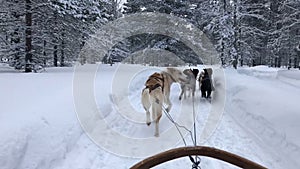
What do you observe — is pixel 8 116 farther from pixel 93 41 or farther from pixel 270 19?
pixel 270 19

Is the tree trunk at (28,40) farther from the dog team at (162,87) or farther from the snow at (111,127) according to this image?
the dog team at (162,87)

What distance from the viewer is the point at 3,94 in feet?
22.9

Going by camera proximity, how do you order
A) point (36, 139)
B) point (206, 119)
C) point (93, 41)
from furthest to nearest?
point (93, 41) → point (206, 119) → point (36, 139)

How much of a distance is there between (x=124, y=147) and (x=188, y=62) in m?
24.8

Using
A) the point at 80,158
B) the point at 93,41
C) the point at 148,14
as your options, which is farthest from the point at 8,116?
the point at 148,14

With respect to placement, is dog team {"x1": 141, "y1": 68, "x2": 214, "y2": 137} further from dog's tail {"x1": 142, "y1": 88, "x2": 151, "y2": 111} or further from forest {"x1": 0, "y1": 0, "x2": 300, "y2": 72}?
forest {"x1": 0, "y1": 0, "x2": 300, "y2": 72}

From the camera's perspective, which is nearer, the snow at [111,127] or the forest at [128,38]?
the snow at [111,127]

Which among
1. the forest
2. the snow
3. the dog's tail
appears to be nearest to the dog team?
the dog's tail

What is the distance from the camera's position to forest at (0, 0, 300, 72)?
13594 millimetres

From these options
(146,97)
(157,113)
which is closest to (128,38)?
(146,97)

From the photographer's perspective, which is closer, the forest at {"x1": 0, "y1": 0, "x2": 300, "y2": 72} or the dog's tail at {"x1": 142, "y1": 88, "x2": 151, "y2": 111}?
the dog's tail at {"x1": 142, "y1": 88, "x2": 151, "y2": 111}

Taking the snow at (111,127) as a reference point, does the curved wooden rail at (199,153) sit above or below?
above

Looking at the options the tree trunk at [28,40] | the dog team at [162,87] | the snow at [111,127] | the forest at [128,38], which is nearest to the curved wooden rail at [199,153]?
the snow at [111,127]

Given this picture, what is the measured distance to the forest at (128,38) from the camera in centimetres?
1359
